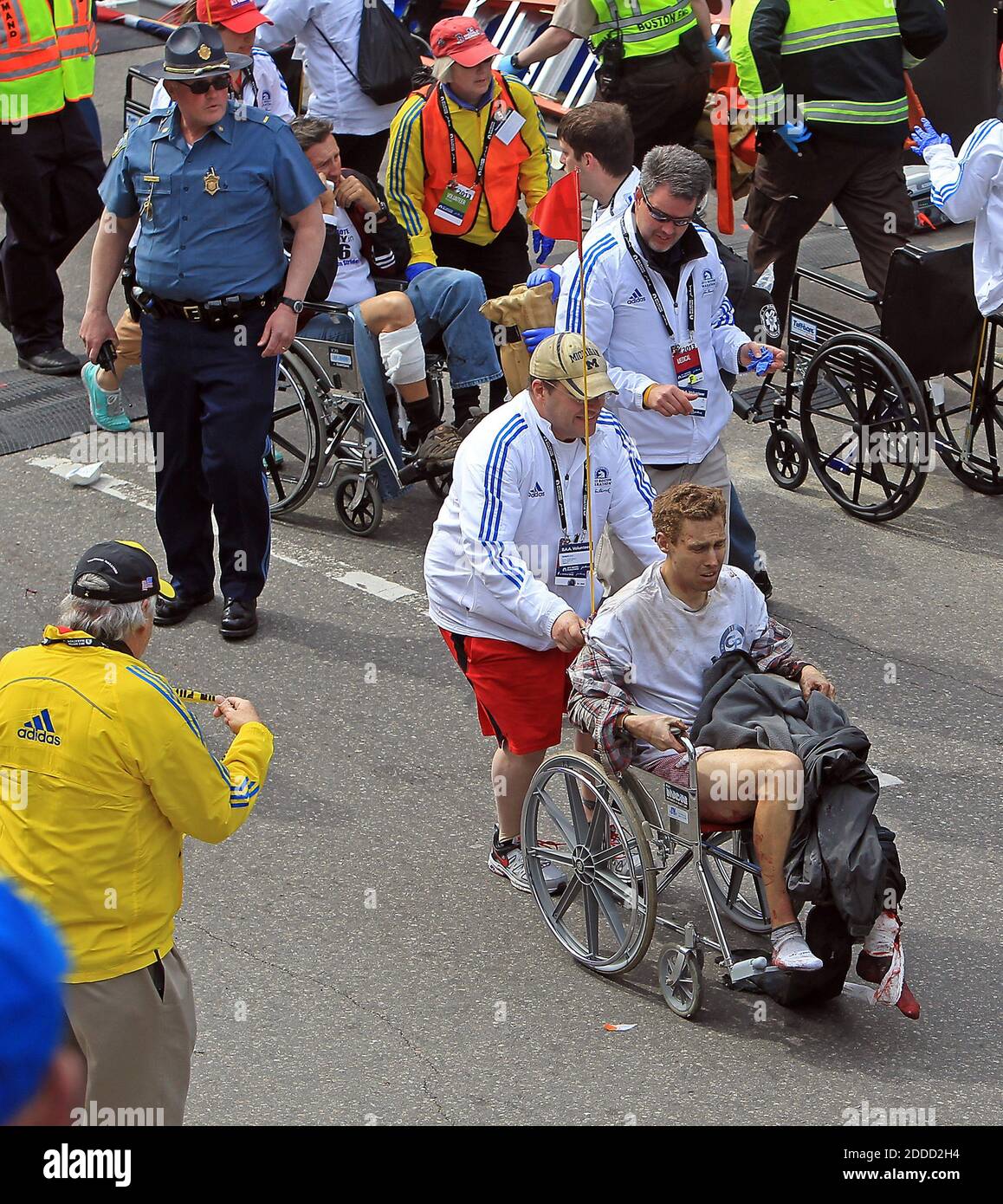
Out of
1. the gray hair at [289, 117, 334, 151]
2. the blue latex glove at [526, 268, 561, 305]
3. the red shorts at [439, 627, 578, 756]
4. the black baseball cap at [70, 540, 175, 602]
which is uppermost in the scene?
the gray hair at [289, 117, 334, 151]

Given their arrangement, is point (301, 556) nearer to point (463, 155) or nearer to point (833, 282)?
point (463, 155)

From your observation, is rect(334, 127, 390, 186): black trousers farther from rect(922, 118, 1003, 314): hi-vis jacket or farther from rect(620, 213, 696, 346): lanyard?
rect(620, 213, 696, 346): lanyard

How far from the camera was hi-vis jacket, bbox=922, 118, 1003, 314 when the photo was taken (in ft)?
24.6

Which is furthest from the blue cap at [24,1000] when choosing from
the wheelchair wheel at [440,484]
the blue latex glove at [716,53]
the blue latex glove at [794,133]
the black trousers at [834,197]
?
the blue latex glove at [716,53]

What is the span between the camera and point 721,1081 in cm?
470

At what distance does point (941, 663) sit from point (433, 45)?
376 centimetres

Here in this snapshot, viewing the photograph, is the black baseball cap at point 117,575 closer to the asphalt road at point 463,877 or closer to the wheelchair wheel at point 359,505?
the asphalt road at point 463,877

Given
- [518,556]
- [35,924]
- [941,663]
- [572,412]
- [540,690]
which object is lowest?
[941,663]

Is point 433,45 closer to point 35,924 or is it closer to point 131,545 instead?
point 131,545

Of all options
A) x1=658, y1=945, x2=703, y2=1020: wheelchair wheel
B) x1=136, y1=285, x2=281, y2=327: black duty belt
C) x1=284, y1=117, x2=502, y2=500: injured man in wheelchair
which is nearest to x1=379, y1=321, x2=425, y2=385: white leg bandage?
x1=284, y1=117, x2=502, y2=500: injured man in wheelchair

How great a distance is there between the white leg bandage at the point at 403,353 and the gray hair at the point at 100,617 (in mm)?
3698

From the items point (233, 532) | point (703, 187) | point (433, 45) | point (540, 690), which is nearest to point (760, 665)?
Result: point (540, 690)

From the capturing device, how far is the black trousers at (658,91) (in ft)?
31.6

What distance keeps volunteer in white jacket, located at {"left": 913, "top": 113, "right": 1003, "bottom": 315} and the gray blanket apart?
3.34 meters
